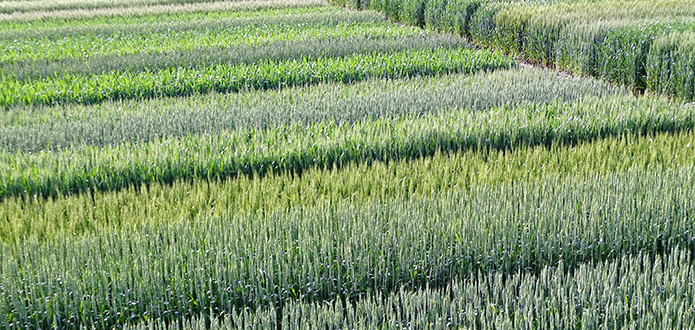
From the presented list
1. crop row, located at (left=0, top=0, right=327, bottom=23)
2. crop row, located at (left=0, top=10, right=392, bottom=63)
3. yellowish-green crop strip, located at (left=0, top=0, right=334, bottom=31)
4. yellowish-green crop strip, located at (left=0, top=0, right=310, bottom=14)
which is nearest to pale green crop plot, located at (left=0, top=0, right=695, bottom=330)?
crop row, located at (left=0, top=10, right=392, bottom=63)

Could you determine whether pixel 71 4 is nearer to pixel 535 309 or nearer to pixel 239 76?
pixel 239 76

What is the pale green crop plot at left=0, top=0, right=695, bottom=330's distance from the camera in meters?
3.32

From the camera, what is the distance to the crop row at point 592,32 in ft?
30.2

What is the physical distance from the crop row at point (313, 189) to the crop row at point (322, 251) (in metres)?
0.27

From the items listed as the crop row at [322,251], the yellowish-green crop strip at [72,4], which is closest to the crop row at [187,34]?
the yellowish-green crop strip at [72,4]

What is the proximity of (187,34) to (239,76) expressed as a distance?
4703 millimetres

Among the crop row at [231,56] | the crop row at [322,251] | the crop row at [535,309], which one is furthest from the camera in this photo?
the crop row at [231,56]

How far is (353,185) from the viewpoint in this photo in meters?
5.05

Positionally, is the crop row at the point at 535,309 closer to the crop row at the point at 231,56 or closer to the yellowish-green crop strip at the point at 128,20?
the crop row at the point at 231,56

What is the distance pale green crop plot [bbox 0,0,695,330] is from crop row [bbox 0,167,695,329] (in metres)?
0.02

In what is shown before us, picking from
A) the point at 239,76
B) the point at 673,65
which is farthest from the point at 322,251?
the point at 673,65

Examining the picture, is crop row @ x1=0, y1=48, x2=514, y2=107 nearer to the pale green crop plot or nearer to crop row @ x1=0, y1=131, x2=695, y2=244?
the pale green crop plot

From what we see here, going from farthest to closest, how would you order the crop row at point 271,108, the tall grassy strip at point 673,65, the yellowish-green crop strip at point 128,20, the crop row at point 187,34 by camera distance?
the yellowish-green crop strip at point 128,20, the crop row at point 187,34, the tall grassy strip at point 673,65, the crop row at point 271,108

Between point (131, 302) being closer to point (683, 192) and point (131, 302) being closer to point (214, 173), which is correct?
point (214, 173)
